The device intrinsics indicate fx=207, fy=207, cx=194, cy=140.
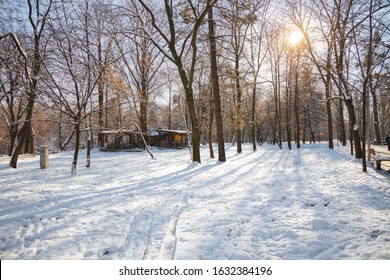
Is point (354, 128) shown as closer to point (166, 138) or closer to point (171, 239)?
point (171, 239)

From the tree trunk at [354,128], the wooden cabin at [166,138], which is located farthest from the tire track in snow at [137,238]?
the wooden cabin at [166,138]

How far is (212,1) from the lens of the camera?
8.61 m

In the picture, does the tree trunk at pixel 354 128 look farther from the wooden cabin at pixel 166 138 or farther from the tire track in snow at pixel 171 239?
the wooden cabin at pixel 166 138

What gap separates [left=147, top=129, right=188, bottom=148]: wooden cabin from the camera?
2841 cm

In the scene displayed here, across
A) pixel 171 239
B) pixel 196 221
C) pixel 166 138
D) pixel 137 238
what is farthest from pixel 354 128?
pixel 166 138

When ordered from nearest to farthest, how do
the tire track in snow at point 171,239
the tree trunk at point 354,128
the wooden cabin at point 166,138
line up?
the tire track in snow at point 171,239, the tree trunk at point 354,128, the wooden cabin at point 166,138

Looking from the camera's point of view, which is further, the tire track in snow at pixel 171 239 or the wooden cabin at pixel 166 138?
the wooden cabin at pixel 166 138

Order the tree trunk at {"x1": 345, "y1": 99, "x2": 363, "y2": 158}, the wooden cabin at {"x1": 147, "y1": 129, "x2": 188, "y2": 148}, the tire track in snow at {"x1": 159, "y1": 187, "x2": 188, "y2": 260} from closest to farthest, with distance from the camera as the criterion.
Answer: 1. the tire track in snow at {"x1": 159, "y1": 187, "x2": 188, "y2": 260}
2. the tree trunk at {"x1": 345, "y1": 99, "x2": 363, "y2": 158}
3. the wooden cabin at {"x1": 147, "y1": 129, "x2": 188, "y2": 148}

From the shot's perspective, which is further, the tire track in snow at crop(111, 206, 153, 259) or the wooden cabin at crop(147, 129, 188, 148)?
the wooden cabin at crop(147, 129, 188, 148)

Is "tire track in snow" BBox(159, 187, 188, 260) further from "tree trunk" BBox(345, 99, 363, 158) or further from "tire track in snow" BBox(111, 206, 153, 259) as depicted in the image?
"tree trunk" BBox(345, 99, 363, 158)

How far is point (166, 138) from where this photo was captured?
104 ft

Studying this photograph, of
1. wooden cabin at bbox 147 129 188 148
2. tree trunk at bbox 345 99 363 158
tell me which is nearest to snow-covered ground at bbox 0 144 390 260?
tree trunk at bbox 345 99 363 158

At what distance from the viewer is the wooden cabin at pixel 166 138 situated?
1118 inches
